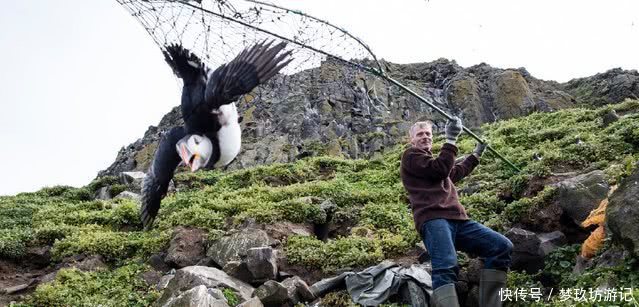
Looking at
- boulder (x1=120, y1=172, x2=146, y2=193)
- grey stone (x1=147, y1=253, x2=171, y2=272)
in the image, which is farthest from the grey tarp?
boulder (x1=120, y1=172, x2=146, y2=193)

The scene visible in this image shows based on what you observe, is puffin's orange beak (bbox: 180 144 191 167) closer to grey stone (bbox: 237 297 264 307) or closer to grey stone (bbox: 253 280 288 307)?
grey stone (bbox: 237 297 264 307)

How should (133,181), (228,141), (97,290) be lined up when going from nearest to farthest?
(228,141) < (97,290) < (133,181)

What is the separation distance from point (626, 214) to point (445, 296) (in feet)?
5.54

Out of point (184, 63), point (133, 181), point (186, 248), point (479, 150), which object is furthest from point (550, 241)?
point (133, 181)

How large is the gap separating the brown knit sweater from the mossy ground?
50.5 inches

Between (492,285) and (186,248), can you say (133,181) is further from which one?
(492,285)

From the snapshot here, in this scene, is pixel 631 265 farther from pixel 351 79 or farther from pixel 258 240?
pixel 258 240

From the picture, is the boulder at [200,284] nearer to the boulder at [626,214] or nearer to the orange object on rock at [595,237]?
the orange object on rock at [595,237]

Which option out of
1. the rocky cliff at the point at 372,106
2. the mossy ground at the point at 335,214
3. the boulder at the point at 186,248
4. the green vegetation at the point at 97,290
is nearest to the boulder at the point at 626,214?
the mossy ground at the point at 335,214

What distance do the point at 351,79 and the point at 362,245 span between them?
2.92m

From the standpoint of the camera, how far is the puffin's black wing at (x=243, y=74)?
12.8 ft

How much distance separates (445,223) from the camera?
5.41 m

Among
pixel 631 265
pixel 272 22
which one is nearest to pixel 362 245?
pixel 631 265

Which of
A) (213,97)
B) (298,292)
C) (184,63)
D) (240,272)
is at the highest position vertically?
(184,63)
